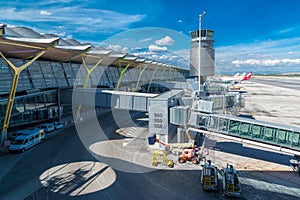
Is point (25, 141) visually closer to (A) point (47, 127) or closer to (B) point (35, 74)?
(A) point (47, 127)

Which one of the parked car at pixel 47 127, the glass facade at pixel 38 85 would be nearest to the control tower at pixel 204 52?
the glass facade at pixel 38 85

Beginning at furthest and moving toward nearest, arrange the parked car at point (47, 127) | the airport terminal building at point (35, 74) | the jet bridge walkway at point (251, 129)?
the parked car at point (47, 127)
the airport terminal building at point (35, 74)
the jet bridge walkway at point (251, 129)

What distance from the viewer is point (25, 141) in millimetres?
24578

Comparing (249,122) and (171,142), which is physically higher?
(249,122)

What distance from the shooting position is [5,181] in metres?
17.4

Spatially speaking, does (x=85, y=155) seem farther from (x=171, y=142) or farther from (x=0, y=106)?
(x=0, y=106)

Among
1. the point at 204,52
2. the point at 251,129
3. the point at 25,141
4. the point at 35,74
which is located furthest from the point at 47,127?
the point at 204,52

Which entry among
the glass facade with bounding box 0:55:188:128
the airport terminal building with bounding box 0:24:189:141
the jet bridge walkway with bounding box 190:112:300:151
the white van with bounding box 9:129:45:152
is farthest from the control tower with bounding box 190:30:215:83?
the white van with bounding box 9:129:45:152

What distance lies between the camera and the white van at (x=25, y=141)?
23703 millimetres

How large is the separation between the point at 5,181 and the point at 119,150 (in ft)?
39.0

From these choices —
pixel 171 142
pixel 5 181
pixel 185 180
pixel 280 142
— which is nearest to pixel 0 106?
pixel 5 181

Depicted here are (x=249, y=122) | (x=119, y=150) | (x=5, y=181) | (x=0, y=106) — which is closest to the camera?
(x=5, y=181)

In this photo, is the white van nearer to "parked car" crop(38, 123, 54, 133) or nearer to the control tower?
"parked car" crop(38, 123, 54, 133)

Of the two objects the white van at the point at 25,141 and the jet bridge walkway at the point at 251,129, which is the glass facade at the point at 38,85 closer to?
the white van at the point at 25,141
